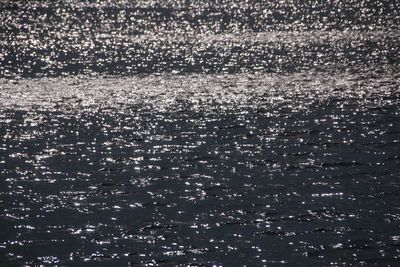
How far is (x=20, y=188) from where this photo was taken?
131 feet

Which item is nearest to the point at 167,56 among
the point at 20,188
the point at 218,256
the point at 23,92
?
the point at 23,92

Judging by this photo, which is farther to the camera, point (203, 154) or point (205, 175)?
point (203, 154)

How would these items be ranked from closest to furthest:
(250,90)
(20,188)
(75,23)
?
(20,188) → (250,90) → (75,23)

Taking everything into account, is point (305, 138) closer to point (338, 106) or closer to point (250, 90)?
point (338, 106)

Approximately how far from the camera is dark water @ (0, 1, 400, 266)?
30844mm

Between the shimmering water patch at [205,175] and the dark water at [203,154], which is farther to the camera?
the dark water at [203,154]

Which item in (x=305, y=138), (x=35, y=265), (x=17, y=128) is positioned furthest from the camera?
(x=17, y=128)

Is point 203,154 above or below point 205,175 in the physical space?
above

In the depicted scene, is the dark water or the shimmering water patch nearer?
the shimmering water patch

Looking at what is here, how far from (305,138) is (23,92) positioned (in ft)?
115

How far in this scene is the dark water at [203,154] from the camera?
30844 millimetres

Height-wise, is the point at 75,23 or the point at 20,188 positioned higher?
the point at 75,23

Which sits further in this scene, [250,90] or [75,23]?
[75,23]

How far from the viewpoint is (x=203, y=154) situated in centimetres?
4531
